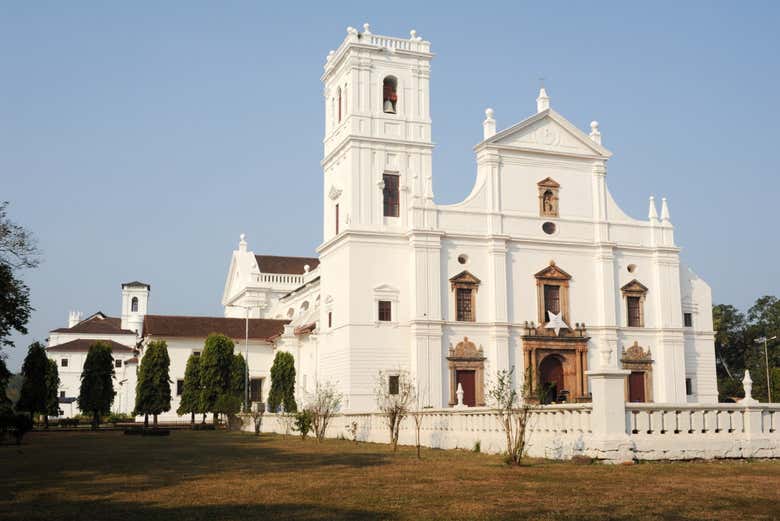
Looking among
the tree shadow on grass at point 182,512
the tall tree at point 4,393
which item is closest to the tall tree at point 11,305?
the tall tree at point 4,393

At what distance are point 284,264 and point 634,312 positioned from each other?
37265 mm

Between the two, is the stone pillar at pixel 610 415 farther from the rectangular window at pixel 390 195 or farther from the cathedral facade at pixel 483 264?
the rectangular window at pixel 390 195

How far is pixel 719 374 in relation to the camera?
7544 centimetres

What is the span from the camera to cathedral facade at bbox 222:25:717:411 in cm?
4156

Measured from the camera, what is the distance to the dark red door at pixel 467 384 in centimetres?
4153

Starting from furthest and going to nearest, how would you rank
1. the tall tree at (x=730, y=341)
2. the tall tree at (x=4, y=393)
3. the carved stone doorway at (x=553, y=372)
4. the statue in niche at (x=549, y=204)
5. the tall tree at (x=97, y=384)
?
1. the tall tree at (x=730, y=341)
2. the tall tree at (x=97, y=384)
3. the statue in niche at (x=549, y=204)
4. the carved stone doorway at (x=553, y=372)
5. the tall tree at (x=4, y=393)

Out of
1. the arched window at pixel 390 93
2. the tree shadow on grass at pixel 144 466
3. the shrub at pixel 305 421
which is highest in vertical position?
the arched window at pixel 390 93

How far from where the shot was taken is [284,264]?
7519 centimetres

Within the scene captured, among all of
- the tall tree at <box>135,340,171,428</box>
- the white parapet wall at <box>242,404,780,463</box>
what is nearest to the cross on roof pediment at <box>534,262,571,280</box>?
the white parapet wall at <box>242,404,780,463</box>

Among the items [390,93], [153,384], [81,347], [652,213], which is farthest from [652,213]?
[81,347]

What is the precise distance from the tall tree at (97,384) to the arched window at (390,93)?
2432 centimetres

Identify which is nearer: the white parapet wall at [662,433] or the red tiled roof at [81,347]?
the white parapet wall at [662,433]

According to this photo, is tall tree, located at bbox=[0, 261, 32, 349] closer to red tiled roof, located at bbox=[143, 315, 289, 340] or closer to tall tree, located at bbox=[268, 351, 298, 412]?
tall tree, located at bbox=[268, 351, 298, 412]

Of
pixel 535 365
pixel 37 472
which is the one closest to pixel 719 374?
pixel 535 365
